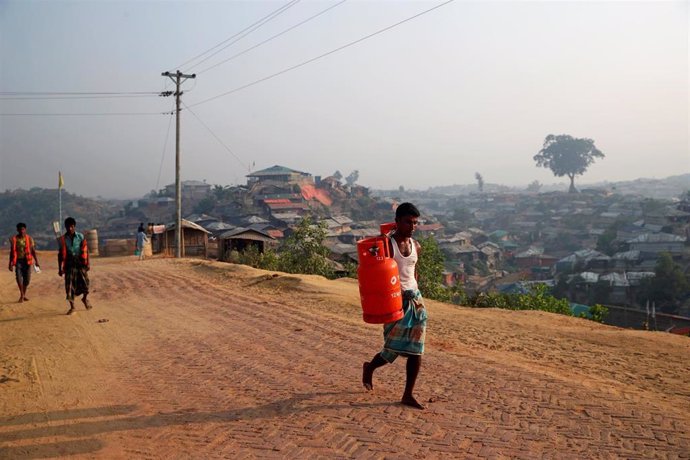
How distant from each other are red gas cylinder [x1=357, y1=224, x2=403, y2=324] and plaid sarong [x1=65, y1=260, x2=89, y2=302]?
689 cm

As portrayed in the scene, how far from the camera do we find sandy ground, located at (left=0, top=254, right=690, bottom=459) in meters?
4.07

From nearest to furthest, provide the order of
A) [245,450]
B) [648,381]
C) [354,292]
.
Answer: [245,450] < [648,381] < [354,292]

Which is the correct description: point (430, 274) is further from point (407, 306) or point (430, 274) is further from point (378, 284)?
point (378, 284)

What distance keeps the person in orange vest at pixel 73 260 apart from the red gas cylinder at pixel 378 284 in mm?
6626

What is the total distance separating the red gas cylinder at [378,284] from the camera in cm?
435

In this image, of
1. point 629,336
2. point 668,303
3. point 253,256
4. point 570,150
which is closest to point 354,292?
point 629,336

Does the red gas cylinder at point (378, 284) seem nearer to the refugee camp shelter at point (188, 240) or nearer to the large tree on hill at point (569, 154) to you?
the refugee camp shelter at point (188, 240)

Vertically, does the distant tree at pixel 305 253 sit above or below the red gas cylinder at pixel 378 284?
below

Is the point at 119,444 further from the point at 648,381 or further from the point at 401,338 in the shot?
the point at 648,381

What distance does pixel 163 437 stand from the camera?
13.8 ft

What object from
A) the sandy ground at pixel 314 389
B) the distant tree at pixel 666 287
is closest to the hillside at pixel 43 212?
the distant tree at pixel 666 287

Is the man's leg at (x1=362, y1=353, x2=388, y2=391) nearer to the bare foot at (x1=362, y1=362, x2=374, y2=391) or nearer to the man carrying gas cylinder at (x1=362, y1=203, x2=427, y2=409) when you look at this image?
the bare foot at (x1=362, y1=362, x2=374, y2=391)

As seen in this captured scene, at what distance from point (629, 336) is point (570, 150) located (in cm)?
9824

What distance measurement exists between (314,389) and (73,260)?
6054 millimetres
